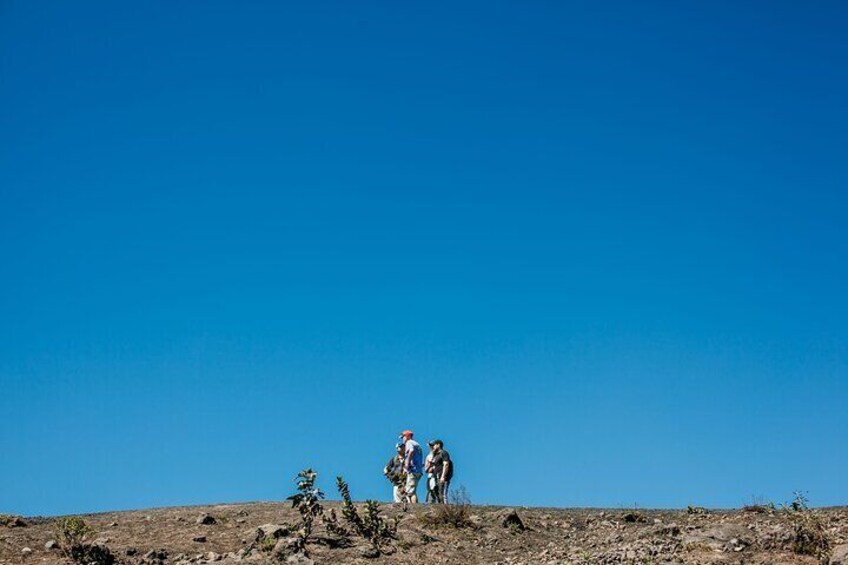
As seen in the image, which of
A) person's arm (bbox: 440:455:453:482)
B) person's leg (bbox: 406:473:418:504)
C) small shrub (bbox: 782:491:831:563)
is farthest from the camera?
person's leg (bbox: 406:473:418:504)

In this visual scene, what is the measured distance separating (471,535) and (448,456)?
233 inches

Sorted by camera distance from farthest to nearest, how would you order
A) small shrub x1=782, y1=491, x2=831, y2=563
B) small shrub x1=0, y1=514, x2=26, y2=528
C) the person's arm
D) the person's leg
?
the person's leg → the person's arm → small shrub x1=0, y1=514, x2=26, y2=528 → small shrub x1=782, y1=491, x2=831, y2=563

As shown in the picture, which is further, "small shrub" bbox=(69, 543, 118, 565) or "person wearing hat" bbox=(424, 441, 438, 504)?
"person wearing hat" bbox=(424, 441, 438, 504)

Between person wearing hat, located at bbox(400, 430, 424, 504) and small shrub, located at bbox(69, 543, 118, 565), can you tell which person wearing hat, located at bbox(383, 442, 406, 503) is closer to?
Answer: person wearing hat, located at bbox(400, 430, 424, 504)

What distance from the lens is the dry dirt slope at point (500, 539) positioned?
18891mm

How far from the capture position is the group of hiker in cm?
2748

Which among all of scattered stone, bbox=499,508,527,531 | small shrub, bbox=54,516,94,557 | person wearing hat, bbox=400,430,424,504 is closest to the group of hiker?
person wearing hat, bbox=400,430,424,504

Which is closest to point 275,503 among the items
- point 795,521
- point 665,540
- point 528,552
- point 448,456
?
point 448,456

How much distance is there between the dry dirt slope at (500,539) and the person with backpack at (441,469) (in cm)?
307

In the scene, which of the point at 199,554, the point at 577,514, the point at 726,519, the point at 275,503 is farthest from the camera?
the point at 275,503

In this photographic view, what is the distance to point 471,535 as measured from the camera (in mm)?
21719

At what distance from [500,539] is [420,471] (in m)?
6.61

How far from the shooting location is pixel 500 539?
2148 centimetres

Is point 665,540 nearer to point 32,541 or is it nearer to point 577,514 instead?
point 577,514
